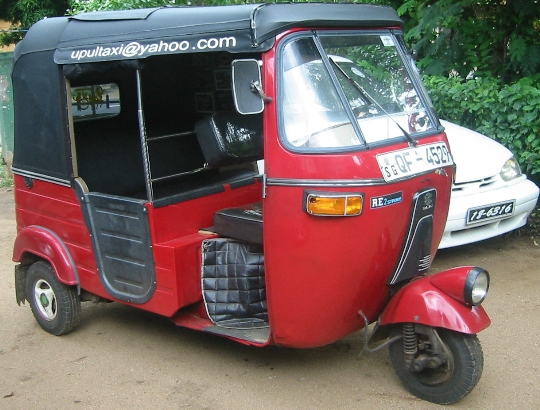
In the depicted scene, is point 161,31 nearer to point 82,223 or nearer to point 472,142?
point 82,223

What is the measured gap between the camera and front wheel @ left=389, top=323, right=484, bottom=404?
3.65m

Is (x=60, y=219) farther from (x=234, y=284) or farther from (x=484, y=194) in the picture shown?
(x=484, y=194)

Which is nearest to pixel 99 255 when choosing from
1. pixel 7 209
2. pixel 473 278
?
pixel 473 278

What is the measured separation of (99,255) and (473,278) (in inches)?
96.7

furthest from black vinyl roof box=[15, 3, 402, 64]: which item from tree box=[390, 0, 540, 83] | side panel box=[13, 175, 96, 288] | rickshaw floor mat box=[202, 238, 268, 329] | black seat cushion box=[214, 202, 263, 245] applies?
tree box=[390, 0, 540, 83]

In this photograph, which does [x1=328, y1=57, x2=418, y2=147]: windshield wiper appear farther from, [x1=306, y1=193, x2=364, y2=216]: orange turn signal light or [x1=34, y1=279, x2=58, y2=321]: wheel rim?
[x1=34, y1=279, x2=58, y2=321]: wheel rim

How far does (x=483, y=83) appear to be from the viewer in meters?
7.13

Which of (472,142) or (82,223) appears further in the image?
(472,142)

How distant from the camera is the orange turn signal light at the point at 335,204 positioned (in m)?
3.52

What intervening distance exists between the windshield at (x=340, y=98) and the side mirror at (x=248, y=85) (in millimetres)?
135

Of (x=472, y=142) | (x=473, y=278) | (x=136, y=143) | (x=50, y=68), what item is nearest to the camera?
(x=473, y=278)

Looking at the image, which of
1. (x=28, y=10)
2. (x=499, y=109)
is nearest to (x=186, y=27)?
(x=499, y=109)

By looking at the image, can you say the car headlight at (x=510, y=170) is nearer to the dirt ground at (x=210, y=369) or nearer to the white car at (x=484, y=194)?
the white car at (x=484, y=194)

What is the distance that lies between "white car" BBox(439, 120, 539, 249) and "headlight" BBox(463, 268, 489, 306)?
2.29m
